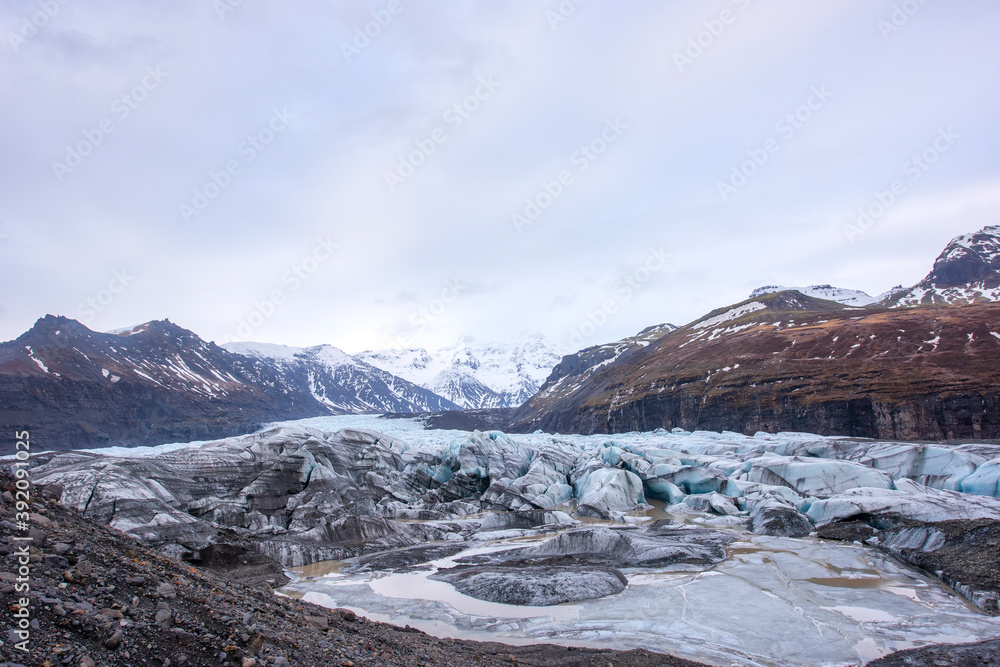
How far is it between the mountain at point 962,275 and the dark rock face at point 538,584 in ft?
628

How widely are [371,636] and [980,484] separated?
32.6m

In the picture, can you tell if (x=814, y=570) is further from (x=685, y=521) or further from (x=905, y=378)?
(x=905, y=378)

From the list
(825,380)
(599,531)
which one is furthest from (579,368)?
(599,531)

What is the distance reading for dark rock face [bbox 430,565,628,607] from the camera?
15.4 meters

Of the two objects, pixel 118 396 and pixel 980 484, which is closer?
pixel 980 484

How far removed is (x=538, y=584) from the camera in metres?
16.0

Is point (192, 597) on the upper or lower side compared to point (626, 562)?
upper

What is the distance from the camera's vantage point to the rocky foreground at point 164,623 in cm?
586

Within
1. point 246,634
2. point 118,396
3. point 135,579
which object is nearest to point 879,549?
point 246,634

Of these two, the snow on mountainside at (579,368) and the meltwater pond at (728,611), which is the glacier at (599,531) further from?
the snow on mountainside at (579,368)

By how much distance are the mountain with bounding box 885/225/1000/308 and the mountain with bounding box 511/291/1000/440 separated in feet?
332

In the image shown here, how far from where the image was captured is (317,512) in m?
27.9

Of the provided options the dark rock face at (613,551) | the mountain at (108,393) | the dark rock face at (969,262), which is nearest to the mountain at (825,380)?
the dark rock face at (613,551)

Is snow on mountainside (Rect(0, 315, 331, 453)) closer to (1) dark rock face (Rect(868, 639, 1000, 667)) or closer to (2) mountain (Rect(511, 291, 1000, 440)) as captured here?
(2) mountain (Rect(511, 291, 1000, 440))
